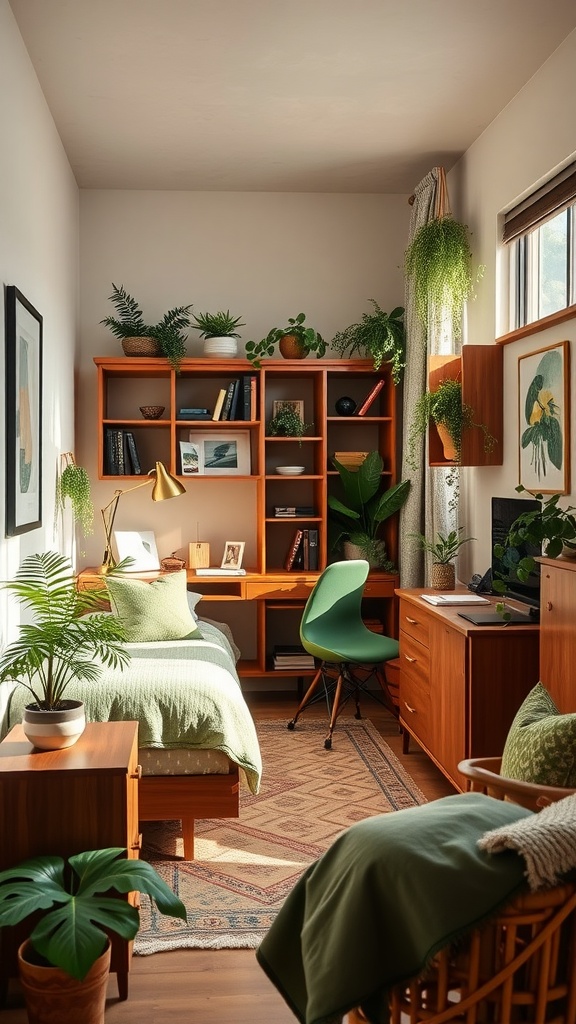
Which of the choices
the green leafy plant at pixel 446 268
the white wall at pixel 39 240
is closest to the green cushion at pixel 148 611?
the white wall at pixel 39 240

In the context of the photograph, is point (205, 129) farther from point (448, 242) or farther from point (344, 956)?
point (344, 956)

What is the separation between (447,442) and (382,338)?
108 cm

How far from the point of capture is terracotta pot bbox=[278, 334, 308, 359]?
5344 mm

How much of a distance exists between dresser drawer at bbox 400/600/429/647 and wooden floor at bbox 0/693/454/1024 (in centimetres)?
174

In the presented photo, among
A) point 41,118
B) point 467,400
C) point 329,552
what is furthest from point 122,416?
point 467,400

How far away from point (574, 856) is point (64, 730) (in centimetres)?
149

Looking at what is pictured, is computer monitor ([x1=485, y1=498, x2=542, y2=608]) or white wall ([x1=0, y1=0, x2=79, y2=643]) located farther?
computer monitor ([x1=485, y1=498, x2=542, y2=608])

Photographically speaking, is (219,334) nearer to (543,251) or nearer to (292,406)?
(292,406)

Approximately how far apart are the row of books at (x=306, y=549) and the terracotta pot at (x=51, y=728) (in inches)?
113

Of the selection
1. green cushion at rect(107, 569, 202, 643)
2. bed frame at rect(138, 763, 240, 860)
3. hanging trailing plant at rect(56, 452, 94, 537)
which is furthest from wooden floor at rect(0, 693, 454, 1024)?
hanging trailing plant at rect(56, 452, 94, 537)

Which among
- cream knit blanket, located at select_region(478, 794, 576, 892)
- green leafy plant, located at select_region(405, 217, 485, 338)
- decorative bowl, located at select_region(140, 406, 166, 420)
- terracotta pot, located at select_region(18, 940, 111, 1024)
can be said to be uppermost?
green leafy plant, located at select_region(405, 217, 485, 338)

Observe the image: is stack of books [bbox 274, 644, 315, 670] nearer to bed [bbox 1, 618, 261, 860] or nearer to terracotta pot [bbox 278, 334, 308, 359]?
terracotta pot [bbox 278, 334, 308, 359]

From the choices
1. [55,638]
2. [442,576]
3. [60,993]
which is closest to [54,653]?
[55,638]

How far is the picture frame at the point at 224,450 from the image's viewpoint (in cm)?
553
